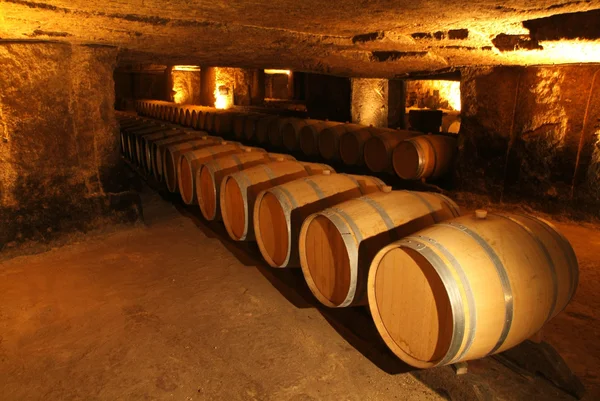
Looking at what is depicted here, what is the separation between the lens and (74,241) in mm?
4402

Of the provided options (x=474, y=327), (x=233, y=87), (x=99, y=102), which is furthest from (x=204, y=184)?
(x=233, y=87)

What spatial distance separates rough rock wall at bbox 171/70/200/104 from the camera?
14.8 metres

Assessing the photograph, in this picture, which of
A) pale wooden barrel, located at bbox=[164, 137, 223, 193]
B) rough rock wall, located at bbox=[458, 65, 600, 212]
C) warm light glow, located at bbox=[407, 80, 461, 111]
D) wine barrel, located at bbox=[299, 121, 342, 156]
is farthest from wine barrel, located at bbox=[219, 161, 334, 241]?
warm light glow, located at bbox=[407, 80, 461, 111]

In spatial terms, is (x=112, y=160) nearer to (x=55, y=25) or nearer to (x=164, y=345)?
(x=55, y=25)

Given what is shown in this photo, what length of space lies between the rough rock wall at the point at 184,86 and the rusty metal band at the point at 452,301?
14.6 m

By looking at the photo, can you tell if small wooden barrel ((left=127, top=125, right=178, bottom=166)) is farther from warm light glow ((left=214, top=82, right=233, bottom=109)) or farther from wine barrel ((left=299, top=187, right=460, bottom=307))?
warm light glow ((left=214, top=82, right=233, bottom=109))

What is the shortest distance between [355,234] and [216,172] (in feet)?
7.23

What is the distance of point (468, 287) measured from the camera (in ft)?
5.80

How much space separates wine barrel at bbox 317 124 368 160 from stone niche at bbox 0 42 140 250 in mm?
3254

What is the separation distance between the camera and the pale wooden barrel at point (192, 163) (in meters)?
4.69

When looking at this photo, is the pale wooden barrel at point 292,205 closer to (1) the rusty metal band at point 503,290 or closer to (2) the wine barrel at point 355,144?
(1) the rusty metal band at point 503,290

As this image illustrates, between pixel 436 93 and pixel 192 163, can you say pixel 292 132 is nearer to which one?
pixel 192 163

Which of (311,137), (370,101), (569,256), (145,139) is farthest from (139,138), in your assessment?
(569,256)

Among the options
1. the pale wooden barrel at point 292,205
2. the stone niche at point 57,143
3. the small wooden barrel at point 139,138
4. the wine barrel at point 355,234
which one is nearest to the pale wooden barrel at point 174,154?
the stone niche at point 57,143
